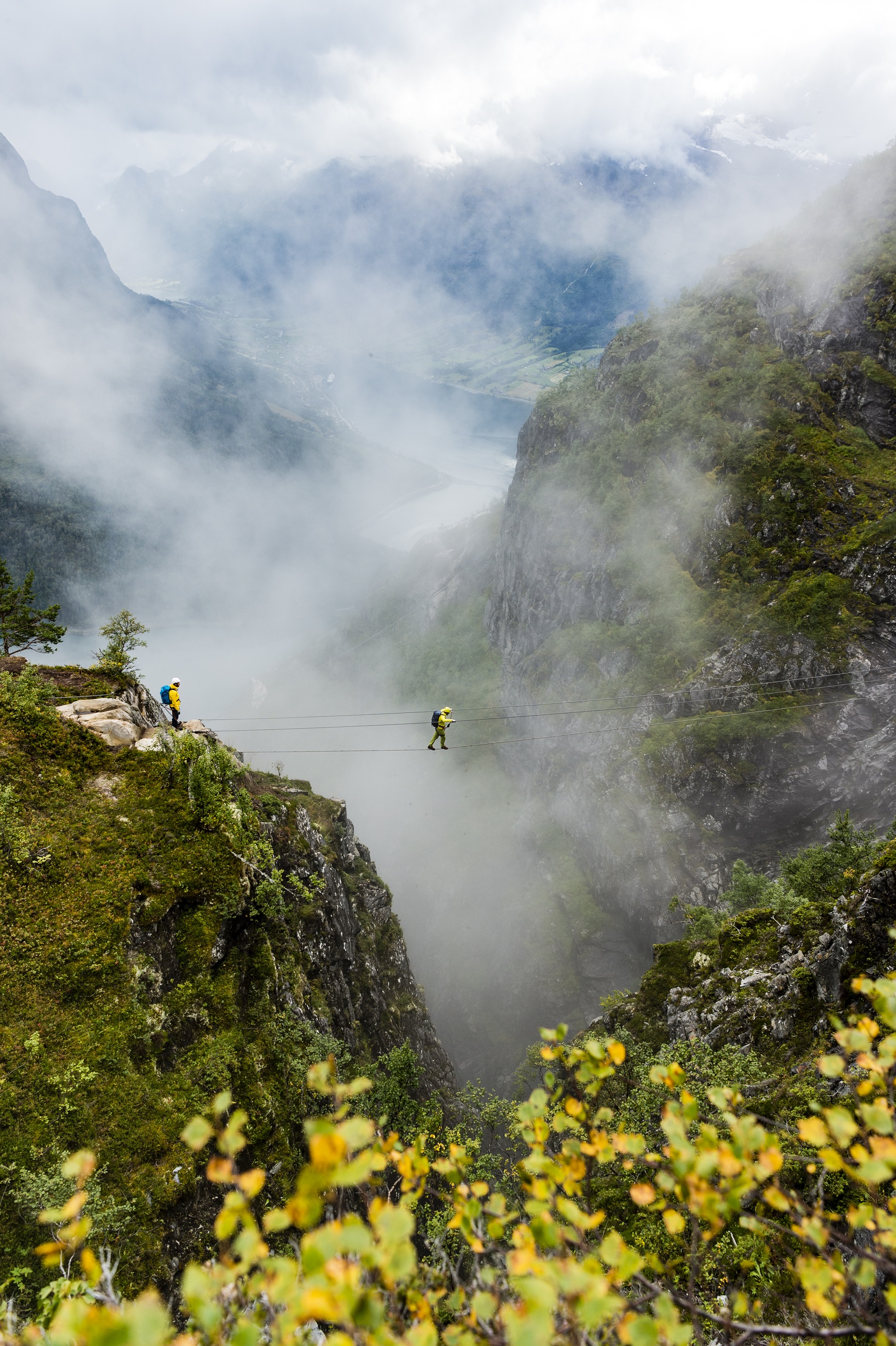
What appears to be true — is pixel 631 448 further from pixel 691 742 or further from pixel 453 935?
pixel 453 935

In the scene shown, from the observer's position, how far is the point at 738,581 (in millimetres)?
46531

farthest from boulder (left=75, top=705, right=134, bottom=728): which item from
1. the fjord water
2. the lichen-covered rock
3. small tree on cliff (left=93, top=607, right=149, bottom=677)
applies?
the fjord water

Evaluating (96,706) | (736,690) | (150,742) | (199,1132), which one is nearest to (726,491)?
(736,690)

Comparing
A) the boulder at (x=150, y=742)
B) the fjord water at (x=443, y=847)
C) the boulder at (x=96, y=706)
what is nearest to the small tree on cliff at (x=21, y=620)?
the boulder at (x=96, y=706)

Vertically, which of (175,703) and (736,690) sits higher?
(736,690)

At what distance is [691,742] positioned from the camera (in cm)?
4572

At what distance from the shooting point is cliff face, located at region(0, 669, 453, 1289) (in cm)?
1012

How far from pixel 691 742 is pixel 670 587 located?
1506 cm

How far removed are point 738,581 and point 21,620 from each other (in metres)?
51.1

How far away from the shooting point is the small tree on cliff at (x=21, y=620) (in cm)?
3166

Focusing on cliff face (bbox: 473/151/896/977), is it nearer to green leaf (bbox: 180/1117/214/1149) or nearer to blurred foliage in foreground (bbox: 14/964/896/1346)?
blurred foliage in foreground (bbox: 14/964/896/1346)

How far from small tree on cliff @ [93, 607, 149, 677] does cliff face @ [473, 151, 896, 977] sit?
4039cm

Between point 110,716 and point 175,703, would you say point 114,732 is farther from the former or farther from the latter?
point 175,703

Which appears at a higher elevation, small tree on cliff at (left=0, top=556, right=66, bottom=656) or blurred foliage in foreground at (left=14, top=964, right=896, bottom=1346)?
small tree on cliff at (left=0, top=556, right=66, bottom=656)
